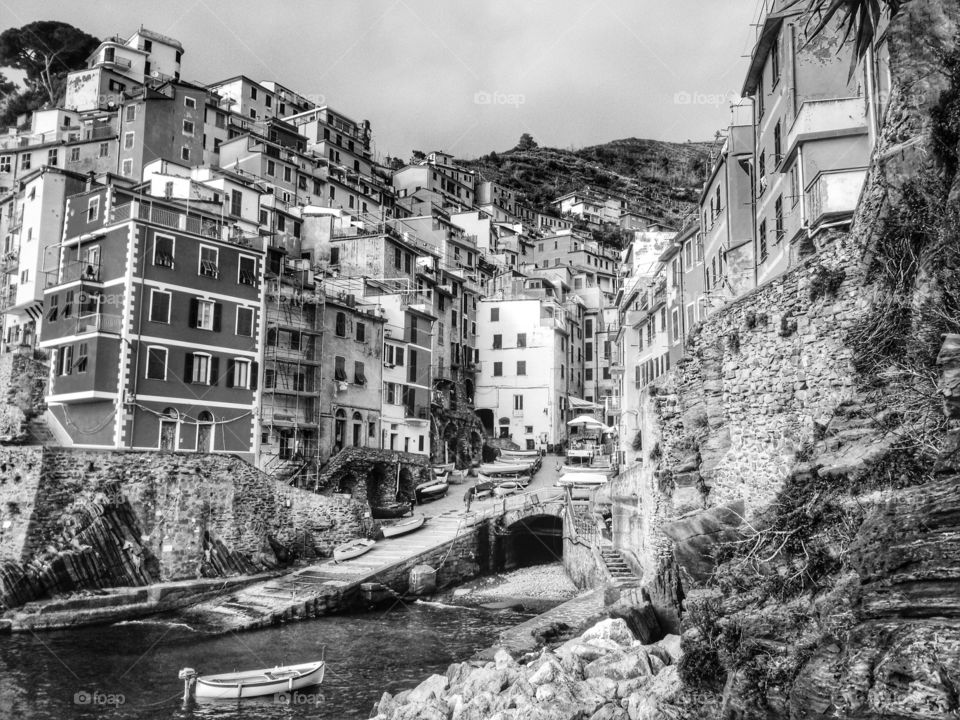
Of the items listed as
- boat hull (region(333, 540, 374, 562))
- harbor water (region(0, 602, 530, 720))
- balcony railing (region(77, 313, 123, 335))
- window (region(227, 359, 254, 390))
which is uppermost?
balcony railing (region(77, 313, 123, 335))

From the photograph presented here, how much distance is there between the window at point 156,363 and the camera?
4175cm

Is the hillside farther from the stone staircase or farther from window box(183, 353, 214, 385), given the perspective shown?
the stone staircase

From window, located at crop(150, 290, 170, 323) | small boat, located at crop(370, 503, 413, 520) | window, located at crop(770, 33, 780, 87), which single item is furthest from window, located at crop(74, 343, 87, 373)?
window, located at crop(770, 33, 780, 87)


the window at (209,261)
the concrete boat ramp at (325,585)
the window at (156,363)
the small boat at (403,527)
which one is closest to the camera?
the concrete boat ramp at (325,585)

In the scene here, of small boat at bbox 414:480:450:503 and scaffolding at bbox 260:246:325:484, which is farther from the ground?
scaffolding at bbox 260:246:325:484

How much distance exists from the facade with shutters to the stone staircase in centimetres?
2252

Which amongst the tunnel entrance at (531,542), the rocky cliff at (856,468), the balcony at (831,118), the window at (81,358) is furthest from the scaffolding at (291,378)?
the rocky cliff at (856,468)

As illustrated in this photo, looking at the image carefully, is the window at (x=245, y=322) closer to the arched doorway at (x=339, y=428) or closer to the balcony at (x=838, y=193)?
the arched doorway at (x=339, y=428)

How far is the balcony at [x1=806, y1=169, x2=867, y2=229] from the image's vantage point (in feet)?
63.6

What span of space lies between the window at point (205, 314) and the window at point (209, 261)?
5.37 feet

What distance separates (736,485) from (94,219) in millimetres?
40279

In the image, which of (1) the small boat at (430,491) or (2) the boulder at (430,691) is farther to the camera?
(1) the small boat at (430,491)

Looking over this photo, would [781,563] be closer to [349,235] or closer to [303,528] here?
[303,528]

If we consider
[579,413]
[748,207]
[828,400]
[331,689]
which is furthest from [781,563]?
[579,413]
